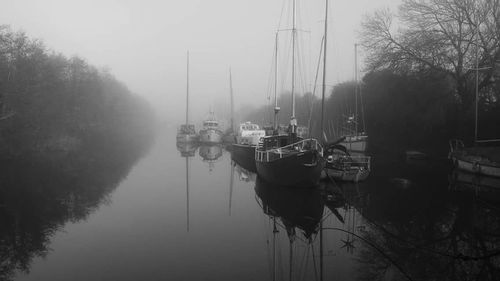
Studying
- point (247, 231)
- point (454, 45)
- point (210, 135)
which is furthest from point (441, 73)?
point (210, 135)

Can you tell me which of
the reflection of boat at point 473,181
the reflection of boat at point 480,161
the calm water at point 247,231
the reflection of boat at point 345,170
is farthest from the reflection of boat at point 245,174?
the reflection of boat at point 480,161

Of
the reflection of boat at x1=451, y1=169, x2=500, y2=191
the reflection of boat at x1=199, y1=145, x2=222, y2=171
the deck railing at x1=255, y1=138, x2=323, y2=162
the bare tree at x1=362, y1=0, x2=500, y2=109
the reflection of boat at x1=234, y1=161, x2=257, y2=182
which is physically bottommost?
the reflection of boat at x1=234, y1=161, x2=257, y2=182

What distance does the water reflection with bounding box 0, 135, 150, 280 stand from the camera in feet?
41.7

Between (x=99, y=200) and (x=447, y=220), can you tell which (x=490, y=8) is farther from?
(x=99, y=200)

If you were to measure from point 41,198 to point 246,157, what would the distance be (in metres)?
19.3

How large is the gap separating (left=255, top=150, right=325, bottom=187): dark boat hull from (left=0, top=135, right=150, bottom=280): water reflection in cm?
1025

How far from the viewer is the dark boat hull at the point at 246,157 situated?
33.9m

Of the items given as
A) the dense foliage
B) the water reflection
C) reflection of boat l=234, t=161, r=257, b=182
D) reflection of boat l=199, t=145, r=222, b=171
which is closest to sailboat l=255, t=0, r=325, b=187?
reflection of boat l=234, t=161, r=257, b=182

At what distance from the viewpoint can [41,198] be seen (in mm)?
20000

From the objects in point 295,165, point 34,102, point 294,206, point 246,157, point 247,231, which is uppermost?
point 34,102

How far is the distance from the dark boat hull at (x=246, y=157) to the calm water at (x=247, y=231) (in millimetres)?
8312

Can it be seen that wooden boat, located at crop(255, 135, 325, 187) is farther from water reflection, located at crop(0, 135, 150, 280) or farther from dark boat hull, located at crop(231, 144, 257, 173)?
water reflection, located at crop(0, 135, 150, 280)

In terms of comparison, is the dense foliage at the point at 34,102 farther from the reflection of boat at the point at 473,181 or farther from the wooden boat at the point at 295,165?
the reflection of boat at the point at 473,181

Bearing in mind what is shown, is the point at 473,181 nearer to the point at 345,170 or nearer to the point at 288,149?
the point at 345,170
